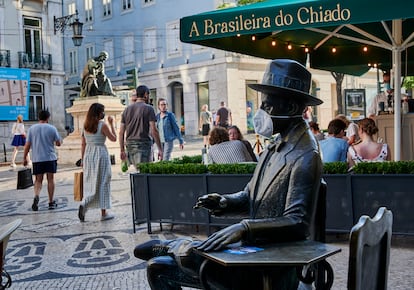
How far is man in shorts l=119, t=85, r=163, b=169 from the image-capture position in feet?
30.0

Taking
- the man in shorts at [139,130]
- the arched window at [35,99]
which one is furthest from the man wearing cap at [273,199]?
the arched window at [35,99]

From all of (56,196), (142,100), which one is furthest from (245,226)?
(56,196)

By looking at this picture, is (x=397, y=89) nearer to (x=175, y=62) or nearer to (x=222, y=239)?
(x=222, y=239)

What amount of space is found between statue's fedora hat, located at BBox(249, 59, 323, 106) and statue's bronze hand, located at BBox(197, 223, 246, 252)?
66cm

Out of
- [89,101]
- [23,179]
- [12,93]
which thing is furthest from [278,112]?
[12,93]

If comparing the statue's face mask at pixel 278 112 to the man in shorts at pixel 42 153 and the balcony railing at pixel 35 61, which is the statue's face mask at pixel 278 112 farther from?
the balcony railing at pixel 35 61

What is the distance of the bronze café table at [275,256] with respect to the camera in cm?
209

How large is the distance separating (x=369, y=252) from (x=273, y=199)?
57 centimetres

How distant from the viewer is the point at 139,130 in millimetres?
9180

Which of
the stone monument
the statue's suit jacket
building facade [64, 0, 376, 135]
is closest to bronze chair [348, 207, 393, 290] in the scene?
the statue's suit jacket

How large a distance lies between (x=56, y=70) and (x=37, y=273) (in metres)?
31.6

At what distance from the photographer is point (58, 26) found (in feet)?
111

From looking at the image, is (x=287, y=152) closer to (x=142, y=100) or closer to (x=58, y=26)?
(x=142, y=100)

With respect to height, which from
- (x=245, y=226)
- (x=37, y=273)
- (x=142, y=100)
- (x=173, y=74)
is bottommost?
(x=37, y=273)
